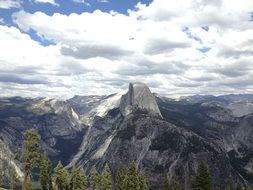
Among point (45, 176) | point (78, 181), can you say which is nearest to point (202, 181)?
point (78, 181)

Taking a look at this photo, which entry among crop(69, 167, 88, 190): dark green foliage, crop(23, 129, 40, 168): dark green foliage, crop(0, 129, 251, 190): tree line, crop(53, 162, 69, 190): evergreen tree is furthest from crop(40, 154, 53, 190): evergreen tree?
crop(23, 129, 40, 168): dark green foliage

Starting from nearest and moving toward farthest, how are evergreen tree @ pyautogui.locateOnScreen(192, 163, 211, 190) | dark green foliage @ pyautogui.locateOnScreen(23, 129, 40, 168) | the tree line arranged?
Answer: dark green foliage @ pyautogui.locateOnScreen(23, 129, 40, 168), evergreen tree @ pyautogui.locateOnScreen(192, 163, 211, 190), the tree line

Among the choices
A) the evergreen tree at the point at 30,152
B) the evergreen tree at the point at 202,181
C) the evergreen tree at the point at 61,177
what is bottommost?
the evergreen tree at the point at 61,177

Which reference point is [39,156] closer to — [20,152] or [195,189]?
[20,152]

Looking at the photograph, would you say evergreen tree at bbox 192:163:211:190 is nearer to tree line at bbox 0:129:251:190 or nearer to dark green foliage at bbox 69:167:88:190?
tree line at bbox 0:129:251:190

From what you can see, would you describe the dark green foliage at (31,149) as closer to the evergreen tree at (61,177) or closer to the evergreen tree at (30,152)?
the evergreen tree at (30,152)

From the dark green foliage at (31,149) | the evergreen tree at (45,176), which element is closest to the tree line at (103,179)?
the evergreen tree at (45,176)

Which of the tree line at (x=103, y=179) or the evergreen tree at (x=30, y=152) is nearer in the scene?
the evergreen tree at (x=30, y=152)

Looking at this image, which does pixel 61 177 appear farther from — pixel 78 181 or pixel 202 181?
pixel 202 181
